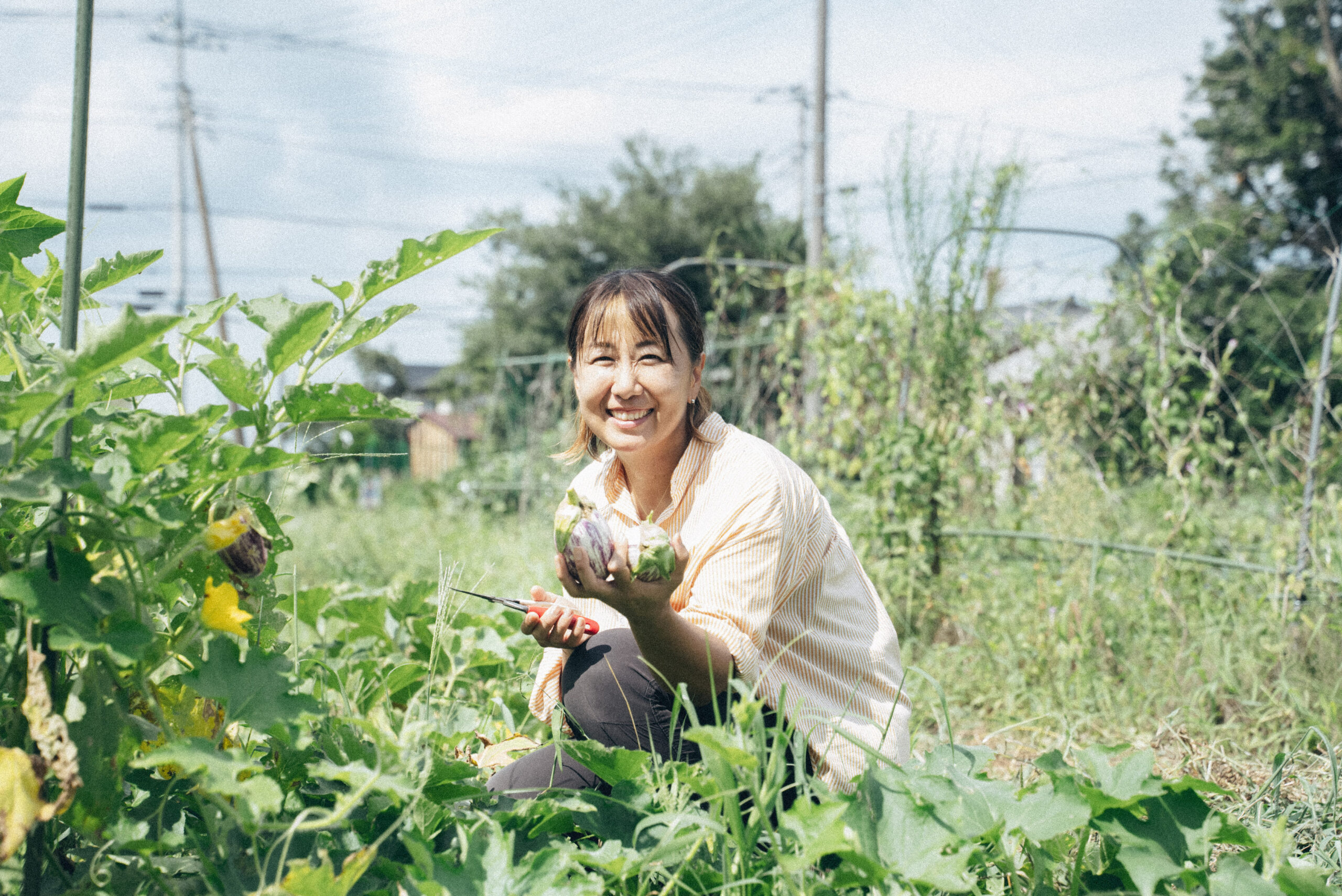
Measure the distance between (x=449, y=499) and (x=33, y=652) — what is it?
7530 mm

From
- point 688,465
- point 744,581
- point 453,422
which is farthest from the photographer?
point 453,422

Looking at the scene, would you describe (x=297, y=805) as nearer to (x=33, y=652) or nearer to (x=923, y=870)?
(x=33, y=652)

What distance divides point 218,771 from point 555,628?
0.73 metres

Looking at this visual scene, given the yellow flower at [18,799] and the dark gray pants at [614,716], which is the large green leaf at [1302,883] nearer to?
the dark gray pants at [614,716]

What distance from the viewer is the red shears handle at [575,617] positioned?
57.8 inches

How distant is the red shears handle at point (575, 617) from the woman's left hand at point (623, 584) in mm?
241

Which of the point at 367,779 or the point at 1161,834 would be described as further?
the point at 1161,834

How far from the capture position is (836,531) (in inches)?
64.8

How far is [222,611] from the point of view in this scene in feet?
2.77

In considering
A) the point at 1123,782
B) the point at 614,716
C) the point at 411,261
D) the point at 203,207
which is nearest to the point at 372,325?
the point at 411,261

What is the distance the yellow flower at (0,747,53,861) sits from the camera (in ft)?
2.26

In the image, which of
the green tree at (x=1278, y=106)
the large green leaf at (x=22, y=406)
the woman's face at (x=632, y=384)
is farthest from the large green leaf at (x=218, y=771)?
the green tree at (x=1278, y=106)

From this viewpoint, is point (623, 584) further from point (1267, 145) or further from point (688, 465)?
point (1267, 145)

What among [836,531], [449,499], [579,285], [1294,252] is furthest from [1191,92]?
[836,531]
